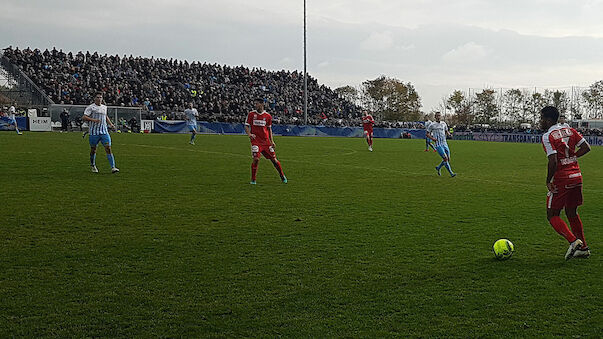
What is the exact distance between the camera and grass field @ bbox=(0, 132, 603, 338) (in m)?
4.79

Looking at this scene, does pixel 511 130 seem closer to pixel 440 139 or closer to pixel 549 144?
pixel 440 139

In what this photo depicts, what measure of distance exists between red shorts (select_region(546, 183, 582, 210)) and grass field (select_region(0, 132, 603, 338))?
640 mm

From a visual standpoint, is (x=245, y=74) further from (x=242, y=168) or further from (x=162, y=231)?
(x=162, y=231)

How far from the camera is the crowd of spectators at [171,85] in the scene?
45.9 metres

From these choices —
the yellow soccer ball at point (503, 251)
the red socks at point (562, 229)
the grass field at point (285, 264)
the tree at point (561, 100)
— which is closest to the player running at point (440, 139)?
the grass field at point (285, 264)

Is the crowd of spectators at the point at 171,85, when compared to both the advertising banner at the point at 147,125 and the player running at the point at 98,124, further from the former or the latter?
the player running at the point at 98,124

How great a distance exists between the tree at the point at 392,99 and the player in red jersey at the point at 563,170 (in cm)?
7583

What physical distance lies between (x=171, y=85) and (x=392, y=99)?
40.1 m

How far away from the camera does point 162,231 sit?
27.2ft

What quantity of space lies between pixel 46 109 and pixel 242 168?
30424 mm

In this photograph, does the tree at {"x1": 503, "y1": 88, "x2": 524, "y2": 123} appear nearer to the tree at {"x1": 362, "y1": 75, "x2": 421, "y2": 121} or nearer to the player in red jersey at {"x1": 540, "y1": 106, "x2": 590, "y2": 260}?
the tree at {"x1": 362, "y1": 75, "x2": 421, "y2": 121}

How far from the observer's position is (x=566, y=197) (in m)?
6.98

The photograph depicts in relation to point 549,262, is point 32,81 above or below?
above

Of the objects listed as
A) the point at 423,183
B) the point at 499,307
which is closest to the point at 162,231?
the point at 499,307
